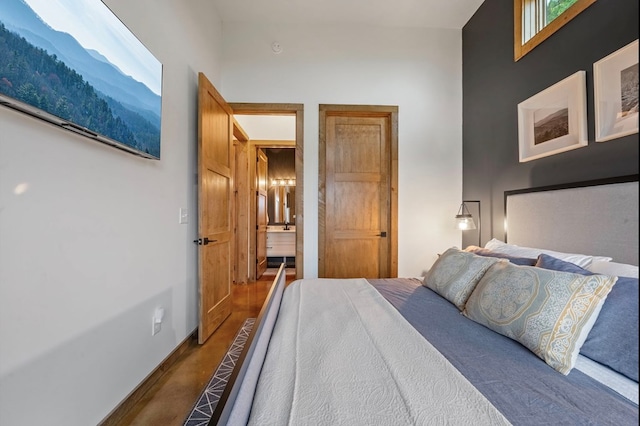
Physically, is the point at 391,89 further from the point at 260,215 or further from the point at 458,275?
the point at 260,215

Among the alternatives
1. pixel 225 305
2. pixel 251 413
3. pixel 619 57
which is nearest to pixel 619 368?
pixel 251 413

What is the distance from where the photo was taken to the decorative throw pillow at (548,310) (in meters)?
1.05

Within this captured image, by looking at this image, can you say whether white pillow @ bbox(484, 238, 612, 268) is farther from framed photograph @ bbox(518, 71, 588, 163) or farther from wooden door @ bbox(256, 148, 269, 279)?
wooden door @ bbox(256, 148, 269, 279)

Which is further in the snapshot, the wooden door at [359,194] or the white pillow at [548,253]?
the wooden door at [359,194]

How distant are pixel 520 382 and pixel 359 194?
251 cm

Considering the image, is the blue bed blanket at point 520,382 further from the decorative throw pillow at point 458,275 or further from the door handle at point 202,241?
the door handle at point 202,241

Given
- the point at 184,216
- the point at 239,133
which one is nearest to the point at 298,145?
the point at 239,133

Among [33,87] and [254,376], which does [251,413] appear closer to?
[254,376]

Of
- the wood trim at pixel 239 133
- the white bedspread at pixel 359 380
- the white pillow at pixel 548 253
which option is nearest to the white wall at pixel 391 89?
the wood trim at pixel 239 133

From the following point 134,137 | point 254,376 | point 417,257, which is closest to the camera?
point 254,376

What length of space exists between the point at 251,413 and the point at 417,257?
2.79 m

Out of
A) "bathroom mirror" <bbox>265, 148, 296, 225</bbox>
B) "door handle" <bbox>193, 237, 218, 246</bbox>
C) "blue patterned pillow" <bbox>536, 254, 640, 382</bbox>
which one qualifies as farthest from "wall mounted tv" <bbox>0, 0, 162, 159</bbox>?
"bathroom mirror" <bbox>265, 148, 296, 225</bbox>

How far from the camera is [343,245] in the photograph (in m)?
3.30

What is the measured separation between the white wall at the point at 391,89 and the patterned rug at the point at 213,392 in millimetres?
1182
